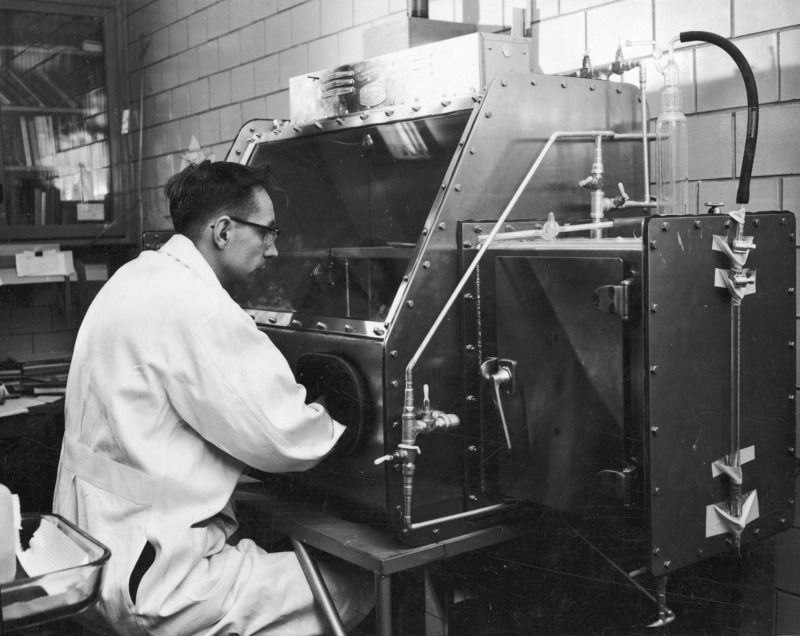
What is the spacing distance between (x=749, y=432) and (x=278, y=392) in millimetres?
1113

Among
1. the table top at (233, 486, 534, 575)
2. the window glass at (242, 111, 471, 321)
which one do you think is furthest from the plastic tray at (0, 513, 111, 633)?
the window glass at (242, 111, 471, 321)

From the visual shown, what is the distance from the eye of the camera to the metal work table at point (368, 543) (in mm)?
1960

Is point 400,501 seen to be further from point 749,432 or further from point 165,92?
point 165,92

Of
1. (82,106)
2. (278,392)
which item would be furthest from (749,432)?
(82,106)

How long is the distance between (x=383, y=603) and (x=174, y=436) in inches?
25.2

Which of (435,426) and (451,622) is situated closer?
(435,426)

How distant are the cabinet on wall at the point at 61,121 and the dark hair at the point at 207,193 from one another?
211cm

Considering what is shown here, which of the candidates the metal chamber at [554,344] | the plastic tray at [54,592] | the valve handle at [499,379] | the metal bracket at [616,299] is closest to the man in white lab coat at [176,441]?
the metal chamber at [554,344]

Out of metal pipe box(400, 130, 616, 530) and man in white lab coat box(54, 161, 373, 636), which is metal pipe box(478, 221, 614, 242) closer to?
metal pipe box(400, 130, 616, 530)

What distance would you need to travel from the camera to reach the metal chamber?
1.78m

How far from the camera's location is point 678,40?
2.37 meters

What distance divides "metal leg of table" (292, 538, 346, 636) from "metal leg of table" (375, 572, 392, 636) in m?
0.16

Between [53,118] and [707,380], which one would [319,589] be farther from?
[53,118]

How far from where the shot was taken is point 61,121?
4.60 meters
